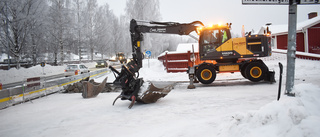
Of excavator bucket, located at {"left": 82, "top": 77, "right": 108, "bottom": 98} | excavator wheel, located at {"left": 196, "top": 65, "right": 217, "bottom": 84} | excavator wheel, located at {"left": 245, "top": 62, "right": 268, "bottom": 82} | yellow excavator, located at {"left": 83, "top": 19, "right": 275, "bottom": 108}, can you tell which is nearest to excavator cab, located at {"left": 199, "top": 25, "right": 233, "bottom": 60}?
yellow excavator, located at {"left": 83, "top": 19, "right": 275, "bottom": 108}

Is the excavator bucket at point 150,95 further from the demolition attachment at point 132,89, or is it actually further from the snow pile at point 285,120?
the snow pile at point 285,120

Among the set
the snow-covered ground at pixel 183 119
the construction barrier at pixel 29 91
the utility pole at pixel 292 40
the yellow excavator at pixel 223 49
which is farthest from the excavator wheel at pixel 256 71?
the construction barrier at pixel 29 91

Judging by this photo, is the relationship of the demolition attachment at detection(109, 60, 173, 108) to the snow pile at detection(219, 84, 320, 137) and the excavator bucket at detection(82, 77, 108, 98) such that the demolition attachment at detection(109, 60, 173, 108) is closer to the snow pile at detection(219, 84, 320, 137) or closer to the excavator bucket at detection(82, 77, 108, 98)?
the excavator bucket at detection(82, 77, 108, 98)

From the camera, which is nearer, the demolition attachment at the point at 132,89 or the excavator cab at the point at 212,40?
the demolition attachment at the point at 132,89

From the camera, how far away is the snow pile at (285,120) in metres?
2.44

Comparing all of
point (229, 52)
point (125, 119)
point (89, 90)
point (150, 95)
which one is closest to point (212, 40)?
point (229, 52)

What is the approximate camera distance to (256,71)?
393 inches

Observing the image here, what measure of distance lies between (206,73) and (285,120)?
7.78 m

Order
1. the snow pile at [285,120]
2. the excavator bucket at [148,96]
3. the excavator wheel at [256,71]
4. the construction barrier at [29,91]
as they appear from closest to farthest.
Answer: the snow pile at [285,120], the excavator bucket at [148,96], the construction barrier at [29,91], the excavator wheel at [256,71]

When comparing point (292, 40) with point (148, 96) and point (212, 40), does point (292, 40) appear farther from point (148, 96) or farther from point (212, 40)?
point (212, 40)

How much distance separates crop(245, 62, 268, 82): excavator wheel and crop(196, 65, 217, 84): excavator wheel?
5.65 ft

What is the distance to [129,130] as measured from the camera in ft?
14.1

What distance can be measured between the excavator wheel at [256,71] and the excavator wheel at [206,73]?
1724mm

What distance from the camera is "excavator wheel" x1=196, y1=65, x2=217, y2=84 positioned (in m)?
10.3
